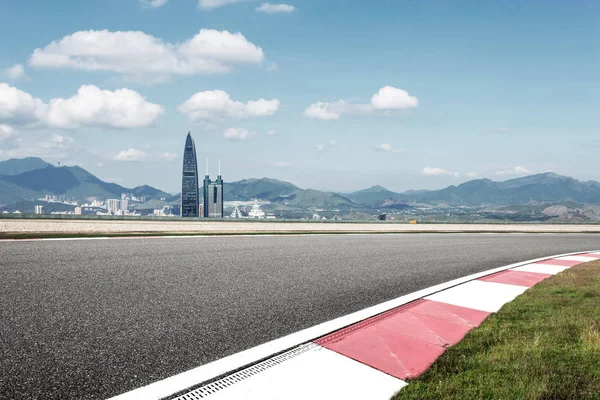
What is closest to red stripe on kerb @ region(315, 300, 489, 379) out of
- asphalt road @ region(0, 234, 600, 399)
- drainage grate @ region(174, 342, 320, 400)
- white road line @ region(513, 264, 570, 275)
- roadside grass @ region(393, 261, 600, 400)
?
roadside grass @ region(393, 261, 600, 400)

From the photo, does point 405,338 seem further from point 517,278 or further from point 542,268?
point 542,268

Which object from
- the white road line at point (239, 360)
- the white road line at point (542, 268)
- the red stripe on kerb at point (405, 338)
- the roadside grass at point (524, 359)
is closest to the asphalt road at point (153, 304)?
the white road line at point (239, 360)

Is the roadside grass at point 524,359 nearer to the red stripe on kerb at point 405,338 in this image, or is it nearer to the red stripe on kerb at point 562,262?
the red stripe on kerb at point 405,338

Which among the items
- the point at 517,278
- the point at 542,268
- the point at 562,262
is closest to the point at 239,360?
the point at 517,278

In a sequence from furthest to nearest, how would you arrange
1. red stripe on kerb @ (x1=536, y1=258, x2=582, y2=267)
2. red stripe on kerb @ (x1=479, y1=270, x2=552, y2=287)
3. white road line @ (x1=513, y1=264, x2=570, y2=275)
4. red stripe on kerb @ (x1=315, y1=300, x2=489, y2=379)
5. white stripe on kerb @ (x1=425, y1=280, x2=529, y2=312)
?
red stripe on kerb @ (x1=536, y1=258, x2=582, y2=267) < white road line @ (x1=513, y1=264, x2=570, y2=275) < red stripe on kerb @ (x1=479, y1=270, x2=552, y2=287) < white stripe on kerb @ (x1=425, y1=280, x2=529, y2=312) < red stripe on kerb @ (x1=315, y1=300, x2=489, y2=379)

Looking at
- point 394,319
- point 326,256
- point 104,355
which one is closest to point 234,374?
point 104,355

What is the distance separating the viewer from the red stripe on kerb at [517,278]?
23.5 ft

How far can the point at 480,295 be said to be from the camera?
5996mm

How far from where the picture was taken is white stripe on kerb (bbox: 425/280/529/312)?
5395 mm

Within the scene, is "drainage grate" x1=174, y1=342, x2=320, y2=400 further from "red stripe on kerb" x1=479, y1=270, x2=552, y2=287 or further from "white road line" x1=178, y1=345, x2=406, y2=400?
"red stripe on kerb" x1=479, y1=270, x2=552, y2=287

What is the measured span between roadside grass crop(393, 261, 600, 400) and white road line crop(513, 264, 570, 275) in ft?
12.0

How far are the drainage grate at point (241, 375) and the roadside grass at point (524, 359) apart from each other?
1061mm

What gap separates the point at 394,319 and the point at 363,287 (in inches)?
78.2

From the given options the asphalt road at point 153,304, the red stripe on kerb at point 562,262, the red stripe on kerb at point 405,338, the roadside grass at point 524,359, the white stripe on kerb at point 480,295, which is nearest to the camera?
the roadside grass at point 524,359
